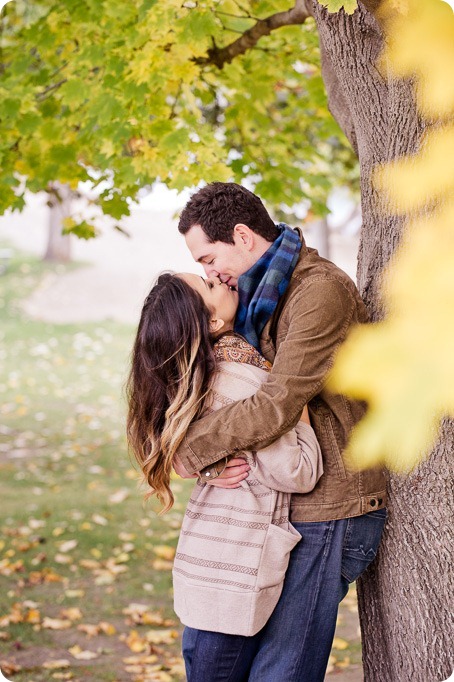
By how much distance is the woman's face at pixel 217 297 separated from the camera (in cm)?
277

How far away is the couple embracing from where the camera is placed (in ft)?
8.41

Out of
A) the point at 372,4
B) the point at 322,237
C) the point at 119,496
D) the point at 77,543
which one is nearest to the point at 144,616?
the point at 77,543

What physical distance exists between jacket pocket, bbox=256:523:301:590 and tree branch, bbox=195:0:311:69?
261cm

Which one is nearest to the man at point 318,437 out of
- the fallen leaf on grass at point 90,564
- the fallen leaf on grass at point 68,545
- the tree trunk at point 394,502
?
Result: the tree trunk at point 394,502

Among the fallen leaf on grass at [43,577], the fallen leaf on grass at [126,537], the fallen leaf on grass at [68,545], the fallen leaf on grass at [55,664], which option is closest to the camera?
the fallen leaf on grass at [55,664]

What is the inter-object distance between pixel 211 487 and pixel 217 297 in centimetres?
62

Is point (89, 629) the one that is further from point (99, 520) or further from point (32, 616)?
point (99, 520)

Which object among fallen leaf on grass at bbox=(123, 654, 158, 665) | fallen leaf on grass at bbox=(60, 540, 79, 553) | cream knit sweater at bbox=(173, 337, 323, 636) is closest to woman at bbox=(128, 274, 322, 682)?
cream knit sweater at bbox=(173, 337, 323, 636)

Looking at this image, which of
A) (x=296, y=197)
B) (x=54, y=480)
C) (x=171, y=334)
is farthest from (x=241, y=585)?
(x=54, y=480)

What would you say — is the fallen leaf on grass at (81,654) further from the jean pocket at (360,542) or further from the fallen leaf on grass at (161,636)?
the jean pocket at (360,542)

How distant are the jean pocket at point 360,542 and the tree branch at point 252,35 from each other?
98.2 inches

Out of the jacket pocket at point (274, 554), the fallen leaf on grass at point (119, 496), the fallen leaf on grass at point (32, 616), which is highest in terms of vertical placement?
the jacket pocket at point (274, 554)

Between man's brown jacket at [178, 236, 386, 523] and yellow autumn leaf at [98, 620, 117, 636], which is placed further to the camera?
yellow autumn leaf at [98, 620, 117, 636]

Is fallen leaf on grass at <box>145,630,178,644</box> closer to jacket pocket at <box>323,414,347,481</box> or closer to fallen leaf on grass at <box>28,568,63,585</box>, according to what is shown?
fallen leaf on grass at <box>28,568,63,585</box>
